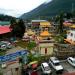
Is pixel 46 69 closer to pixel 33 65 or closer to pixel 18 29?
pixel 33 65

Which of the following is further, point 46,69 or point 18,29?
point 18,29

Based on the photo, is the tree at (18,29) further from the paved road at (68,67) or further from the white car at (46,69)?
the white car at (46,69)

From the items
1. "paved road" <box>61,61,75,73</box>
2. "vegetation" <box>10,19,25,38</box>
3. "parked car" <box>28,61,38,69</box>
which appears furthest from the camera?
"vegetation" <box>10,19,25,38</box>

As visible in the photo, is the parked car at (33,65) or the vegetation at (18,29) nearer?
the parked car at (33,65)

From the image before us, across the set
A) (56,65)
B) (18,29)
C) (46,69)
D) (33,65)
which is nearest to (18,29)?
(18,29)

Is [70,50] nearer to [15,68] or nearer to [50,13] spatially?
[15,68]

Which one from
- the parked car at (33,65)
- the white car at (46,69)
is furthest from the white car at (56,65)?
the parked car at (33,65)

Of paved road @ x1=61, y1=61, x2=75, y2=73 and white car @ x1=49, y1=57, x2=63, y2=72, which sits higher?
white car @ x1=49, y1=57, x2=63, y2=72

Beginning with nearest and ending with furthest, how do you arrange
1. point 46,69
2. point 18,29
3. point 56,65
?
point 46,69, point 56,65, point 18,29

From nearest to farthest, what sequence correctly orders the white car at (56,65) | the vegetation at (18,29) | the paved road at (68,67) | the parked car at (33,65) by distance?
the white car at (56,65), the paved road at (68,67), the parked car at (33,65), the vegetation at (18,29)

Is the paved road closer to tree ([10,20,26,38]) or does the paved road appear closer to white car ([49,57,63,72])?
white car ([49,57,63,72])

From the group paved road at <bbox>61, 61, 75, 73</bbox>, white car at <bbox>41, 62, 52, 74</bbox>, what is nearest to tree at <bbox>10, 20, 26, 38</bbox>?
paved road at <bbox>61, 61, 75, 73</bbox>

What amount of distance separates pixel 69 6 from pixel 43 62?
470 ft

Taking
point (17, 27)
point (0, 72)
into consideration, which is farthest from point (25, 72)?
point (17, 27)
